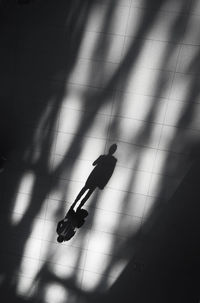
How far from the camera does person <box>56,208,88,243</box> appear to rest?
5.30 metres

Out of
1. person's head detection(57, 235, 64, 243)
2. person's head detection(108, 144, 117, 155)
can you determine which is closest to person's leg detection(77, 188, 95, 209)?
person's head detection(57, 235, 64, 243)

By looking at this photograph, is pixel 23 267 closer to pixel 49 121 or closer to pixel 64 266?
pixel 64 266

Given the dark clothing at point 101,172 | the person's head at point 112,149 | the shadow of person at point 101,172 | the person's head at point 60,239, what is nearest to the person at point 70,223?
the person's head at point 60,239

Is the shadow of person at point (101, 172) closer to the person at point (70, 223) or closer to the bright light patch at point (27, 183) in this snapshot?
the person at point (70, 223)

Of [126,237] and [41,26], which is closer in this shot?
[41,26]

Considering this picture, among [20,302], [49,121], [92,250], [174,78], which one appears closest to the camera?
[174,78]

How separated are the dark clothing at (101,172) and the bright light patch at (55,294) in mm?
2355

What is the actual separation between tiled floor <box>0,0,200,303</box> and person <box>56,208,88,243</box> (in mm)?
221

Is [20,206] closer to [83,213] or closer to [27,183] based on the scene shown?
[27,183]

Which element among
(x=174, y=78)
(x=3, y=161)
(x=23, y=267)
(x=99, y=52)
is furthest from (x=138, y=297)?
(x=99, y=52)

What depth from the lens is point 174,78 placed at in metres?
4.85

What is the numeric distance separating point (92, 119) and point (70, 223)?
2.00 meters

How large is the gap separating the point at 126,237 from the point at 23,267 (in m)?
2.30

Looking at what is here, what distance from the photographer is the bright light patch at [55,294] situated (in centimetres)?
591
